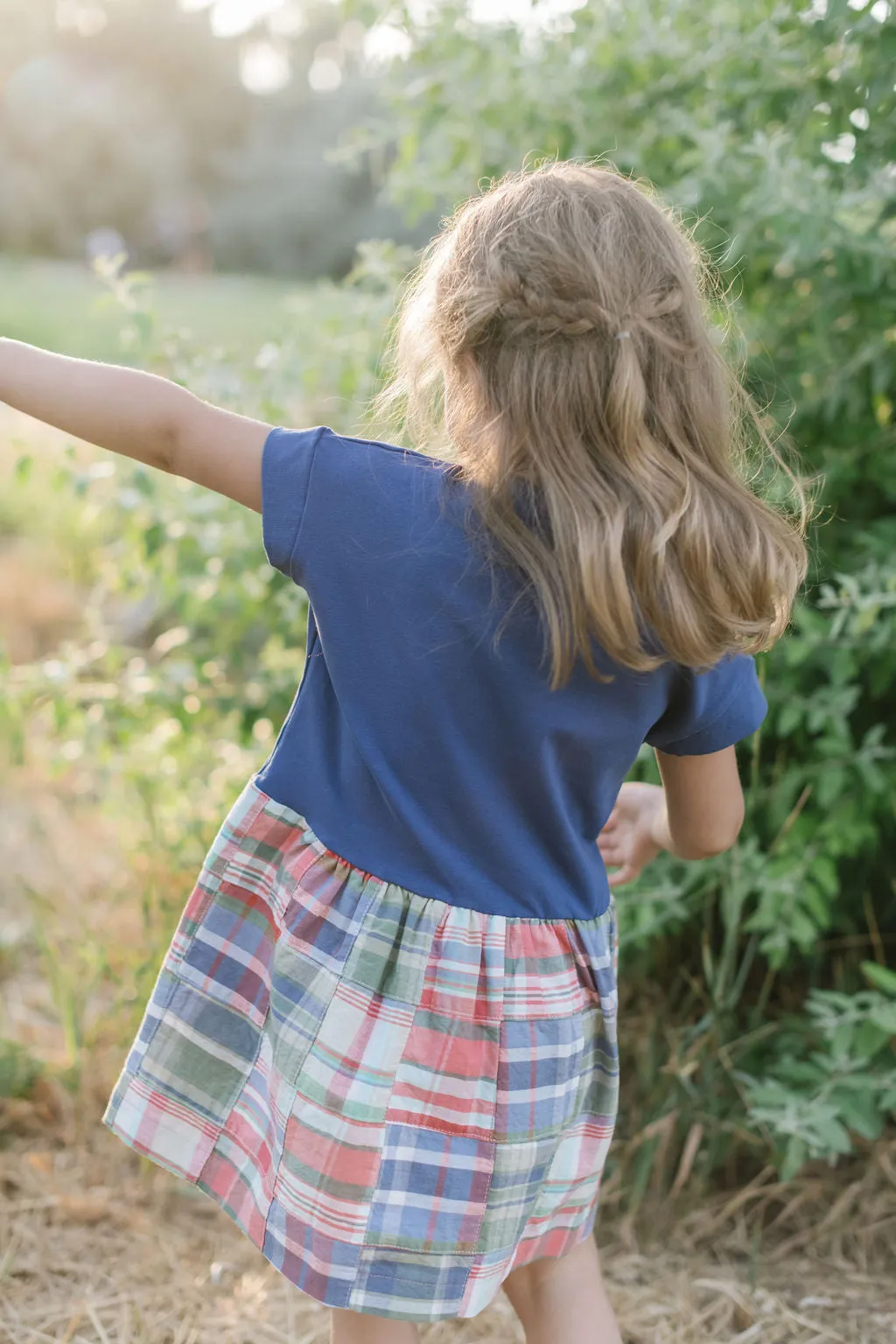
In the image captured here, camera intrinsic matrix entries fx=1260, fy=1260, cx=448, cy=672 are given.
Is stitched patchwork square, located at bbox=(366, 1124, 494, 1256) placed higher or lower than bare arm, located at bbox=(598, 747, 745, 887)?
lower

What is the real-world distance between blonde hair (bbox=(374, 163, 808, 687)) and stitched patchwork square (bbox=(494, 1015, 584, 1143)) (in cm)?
37

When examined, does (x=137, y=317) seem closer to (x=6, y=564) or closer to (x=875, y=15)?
(x=875, y=15)

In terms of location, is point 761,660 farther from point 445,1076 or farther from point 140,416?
point 140,416

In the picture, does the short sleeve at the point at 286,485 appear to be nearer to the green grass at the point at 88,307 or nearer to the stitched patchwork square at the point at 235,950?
the stitched patchwork square at the point at 235,950

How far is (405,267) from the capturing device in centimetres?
233

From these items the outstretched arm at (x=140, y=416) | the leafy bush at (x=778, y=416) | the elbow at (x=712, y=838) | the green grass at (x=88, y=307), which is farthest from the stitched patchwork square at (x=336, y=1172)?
the green grass at (x=88, y=307)

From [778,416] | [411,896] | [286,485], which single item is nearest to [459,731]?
[411,896]

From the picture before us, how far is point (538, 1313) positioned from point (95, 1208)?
36.6 inches

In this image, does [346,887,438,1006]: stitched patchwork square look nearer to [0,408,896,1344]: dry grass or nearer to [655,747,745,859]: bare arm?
[655,747,745,859]: bare arm

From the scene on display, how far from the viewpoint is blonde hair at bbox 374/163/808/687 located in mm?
1053

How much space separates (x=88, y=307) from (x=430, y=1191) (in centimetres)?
846

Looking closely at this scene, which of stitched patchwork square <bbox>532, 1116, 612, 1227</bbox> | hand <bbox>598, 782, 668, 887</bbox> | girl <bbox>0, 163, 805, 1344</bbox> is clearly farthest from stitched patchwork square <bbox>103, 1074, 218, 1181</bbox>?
hand <bbox>598, 782, 668, 887</bbox>

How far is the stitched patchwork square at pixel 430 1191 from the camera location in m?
1.15

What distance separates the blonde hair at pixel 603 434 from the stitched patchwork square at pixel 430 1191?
0.46m
